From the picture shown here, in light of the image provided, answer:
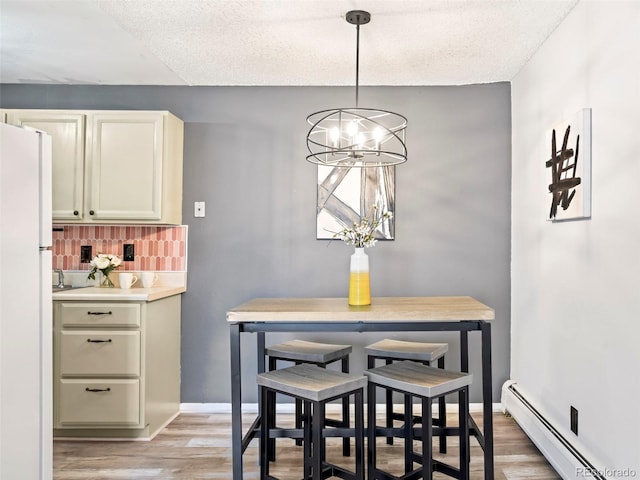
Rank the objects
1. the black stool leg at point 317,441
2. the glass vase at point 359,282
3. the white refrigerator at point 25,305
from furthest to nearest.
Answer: the glass vase at point 359,282 → the black stool leg at point 317,441 → the white refrigerator at point 25,305

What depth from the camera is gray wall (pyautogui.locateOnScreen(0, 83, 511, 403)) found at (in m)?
3.52

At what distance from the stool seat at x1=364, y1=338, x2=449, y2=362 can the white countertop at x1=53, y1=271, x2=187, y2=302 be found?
1394 millimetres

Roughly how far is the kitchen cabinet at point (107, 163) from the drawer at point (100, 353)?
0.77m

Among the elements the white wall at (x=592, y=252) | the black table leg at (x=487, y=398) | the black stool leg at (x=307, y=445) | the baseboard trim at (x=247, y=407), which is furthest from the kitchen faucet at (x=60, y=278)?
the white wall at (x=592, y=252)

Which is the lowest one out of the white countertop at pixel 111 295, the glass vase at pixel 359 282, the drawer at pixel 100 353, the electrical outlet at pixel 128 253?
the drawer at pixel 100 353

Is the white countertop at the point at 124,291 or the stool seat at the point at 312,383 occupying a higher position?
the white countertop at the point at 124,291

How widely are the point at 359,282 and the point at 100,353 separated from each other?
167cm

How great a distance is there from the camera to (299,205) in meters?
3.56

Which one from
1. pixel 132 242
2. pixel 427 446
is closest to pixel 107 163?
pixel 132 242

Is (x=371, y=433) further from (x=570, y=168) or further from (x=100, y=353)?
(x=100, y=353)

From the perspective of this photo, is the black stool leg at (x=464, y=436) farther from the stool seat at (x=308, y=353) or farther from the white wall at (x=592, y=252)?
the stool seat at (x=308, y=353)

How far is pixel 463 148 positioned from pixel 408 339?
142 centimetres

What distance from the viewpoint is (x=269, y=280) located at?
3568 mm

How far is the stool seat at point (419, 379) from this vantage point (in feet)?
6.81
